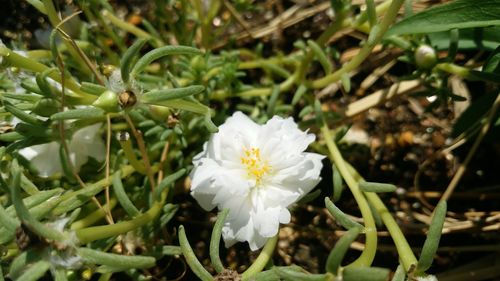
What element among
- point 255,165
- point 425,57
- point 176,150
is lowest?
point 176,150

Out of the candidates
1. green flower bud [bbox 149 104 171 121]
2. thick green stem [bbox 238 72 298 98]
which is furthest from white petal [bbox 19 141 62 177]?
thick green stem [bbox 238 72 298 98]

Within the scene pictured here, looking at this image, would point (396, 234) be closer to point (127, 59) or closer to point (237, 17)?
point (127, 59)

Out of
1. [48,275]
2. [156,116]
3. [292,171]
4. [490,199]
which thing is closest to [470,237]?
[490,199]

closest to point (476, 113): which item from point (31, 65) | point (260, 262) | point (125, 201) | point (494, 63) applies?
point (494, 63)

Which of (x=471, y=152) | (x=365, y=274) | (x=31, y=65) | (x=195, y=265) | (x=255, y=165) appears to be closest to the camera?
(x=365, y=274)

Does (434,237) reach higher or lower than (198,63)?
lower

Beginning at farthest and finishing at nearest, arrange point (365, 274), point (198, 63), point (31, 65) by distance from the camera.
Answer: point (198, 63) < point (31, 65) < point (365, 274)

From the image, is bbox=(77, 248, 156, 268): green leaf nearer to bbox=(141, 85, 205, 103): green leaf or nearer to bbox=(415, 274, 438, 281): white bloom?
bbox=(141, 85, 205, 103): green leaf
